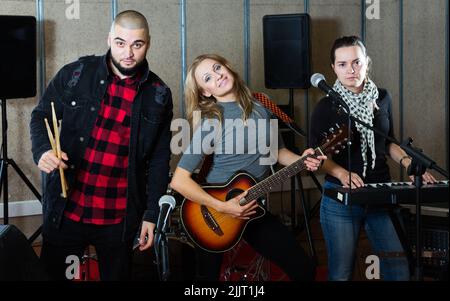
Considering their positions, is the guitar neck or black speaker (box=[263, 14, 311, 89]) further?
black speaker (box=[263, 14, 311, 89])

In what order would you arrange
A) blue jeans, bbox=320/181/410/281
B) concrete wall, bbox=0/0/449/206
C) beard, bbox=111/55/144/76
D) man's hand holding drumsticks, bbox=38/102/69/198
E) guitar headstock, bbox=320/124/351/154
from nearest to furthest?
man's hand holding drumsticks, bbox=38/102/69/198
beard, bbox=111/55/144/76
guitar headstock, bbox=320/124/351/154
blue jeans, bbox=320/181/410/281
concrete wall, bbox=0/0/449/206

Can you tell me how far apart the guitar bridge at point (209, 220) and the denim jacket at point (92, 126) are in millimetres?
405

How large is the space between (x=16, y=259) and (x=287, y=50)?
3.38 meters

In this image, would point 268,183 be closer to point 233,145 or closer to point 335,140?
point 233,145

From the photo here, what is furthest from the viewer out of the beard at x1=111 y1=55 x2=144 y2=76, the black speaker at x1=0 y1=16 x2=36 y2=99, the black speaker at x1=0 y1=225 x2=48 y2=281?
the black speaker at x1=0 y1=16 x2=36 y2=99

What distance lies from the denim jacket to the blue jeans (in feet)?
2.56

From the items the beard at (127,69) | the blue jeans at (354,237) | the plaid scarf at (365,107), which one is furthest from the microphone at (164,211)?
the plaid scarf at (365,107)

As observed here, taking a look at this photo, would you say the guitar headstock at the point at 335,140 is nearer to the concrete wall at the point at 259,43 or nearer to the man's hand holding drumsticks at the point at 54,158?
the man's hand holding drumsticks at the point at 54,158

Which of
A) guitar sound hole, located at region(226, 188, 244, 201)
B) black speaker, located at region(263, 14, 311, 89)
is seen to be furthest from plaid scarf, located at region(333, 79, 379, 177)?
black speaker, located at region(263, 14, 311, 89)

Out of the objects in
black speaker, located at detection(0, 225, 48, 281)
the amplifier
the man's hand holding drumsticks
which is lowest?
the amplifier

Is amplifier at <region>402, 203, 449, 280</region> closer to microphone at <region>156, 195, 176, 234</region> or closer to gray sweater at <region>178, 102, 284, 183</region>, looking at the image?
gray sweater at <region>178, 102, 284, 183</region>

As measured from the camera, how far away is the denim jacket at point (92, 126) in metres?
2.83

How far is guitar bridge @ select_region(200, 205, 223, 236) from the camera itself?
10.8 feet

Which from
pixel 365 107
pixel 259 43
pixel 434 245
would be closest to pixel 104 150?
pixel 365 107
